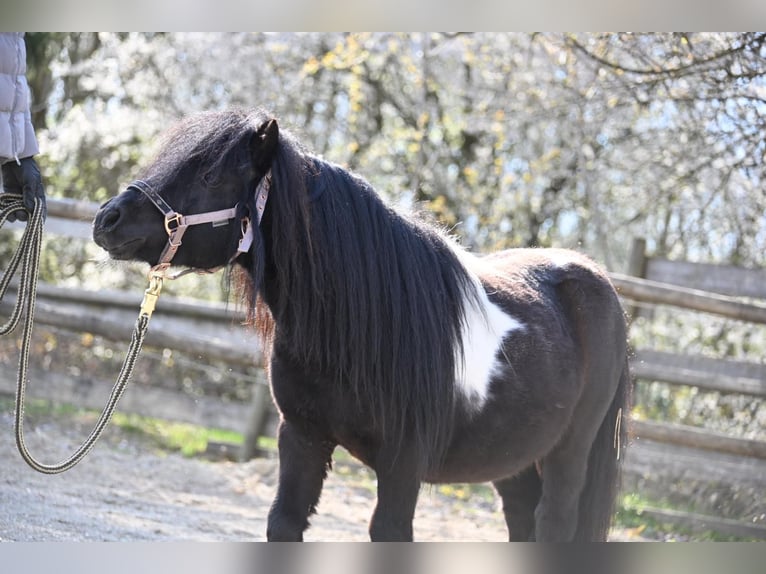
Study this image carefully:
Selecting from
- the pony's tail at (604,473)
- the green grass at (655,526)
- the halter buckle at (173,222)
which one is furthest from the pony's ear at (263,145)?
the green grass at (655,526)

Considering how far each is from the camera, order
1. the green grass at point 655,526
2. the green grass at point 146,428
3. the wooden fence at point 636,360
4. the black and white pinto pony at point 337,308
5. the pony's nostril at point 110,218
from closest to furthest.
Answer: the pony's nostril at point 110,218
the black and white pinto pony at point 337,308
the green grass at point 655,526
the wooden fence at point 636,360
the green grass at point 146,428

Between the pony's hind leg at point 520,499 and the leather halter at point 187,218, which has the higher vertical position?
the leather halter at point 187,218

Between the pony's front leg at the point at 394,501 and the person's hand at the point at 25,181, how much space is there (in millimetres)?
1543

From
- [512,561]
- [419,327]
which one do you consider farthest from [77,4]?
[512,561]

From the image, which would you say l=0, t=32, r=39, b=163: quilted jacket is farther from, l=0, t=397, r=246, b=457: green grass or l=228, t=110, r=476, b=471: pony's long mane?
l=0, t=397, r=246, b=457: green grass

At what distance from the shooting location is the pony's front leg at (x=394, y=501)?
2812 millimetres

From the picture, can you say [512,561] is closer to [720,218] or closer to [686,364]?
[686,364]

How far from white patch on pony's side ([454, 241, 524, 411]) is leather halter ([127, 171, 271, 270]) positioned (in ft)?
2.62

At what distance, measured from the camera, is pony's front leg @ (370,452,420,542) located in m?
2.81

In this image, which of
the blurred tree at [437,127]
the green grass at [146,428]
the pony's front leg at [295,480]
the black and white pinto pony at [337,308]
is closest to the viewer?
the black and white pinto pony at [337,308]

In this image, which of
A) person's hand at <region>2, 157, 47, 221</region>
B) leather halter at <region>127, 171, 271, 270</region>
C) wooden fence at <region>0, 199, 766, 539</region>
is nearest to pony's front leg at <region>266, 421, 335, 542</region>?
leather halter at <region>127, 171, 271, 270</region>

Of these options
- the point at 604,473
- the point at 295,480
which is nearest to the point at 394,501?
the point at 295,480

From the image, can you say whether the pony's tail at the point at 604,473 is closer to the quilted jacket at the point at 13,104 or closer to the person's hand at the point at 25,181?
the person's hand at the point at 25,181

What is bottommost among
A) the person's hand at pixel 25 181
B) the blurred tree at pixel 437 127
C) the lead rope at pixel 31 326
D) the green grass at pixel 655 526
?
the green grass at pixel 655 526
